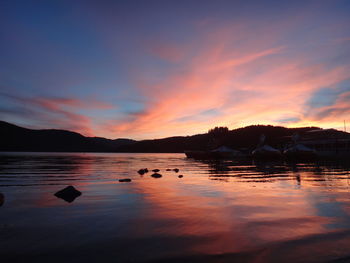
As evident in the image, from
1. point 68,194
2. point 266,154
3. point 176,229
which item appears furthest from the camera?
point 266,154

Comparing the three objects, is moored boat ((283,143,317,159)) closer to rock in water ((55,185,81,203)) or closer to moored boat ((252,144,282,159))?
moored boat ((252,144,282,159))

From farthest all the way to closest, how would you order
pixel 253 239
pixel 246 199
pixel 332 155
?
pixel 332 155 → pixel 246 199 → pixel 253 239

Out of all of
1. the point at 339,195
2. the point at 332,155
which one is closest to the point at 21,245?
the point at 339,195

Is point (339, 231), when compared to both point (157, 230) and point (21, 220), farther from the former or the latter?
point (21, 220)

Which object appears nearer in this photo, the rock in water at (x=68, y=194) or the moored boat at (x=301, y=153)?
the rock in water at (x=68, y=194)

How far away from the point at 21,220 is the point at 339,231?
40.0 feet

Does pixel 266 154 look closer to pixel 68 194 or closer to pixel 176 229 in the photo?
pixel 68 194

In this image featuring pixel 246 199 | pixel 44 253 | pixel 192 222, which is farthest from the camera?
pixel 246 199

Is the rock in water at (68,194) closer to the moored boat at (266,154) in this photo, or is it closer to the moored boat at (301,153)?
the moored boat at (301,153)

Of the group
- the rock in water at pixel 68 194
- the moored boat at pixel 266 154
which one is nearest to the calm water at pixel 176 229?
the rock in water at pixel 68 194

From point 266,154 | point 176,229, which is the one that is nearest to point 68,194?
point 176,229

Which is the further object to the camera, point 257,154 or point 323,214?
point 257,154

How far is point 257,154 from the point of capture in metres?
100

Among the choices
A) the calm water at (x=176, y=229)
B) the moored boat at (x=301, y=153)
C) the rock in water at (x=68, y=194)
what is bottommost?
the calm water at (x=176, y=229)
